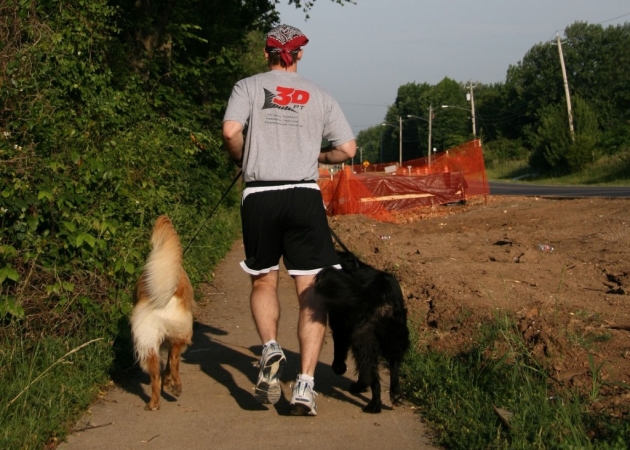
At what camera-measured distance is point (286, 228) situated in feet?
16.5

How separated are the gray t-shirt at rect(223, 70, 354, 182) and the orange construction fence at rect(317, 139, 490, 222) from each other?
646 inches

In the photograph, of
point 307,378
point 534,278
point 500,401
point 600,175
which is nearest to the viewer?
point 500,401

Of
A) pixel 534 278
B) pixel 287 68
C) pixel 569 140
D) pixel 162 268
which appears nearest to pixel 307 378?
pixel 162 268

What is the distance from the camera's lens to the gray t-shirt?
A: 4.96 metres

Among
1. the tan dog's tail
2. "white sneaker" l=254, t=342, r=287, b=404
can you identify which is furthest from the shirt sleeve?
"white sneaker" l=254, t=342, r=287, b=404

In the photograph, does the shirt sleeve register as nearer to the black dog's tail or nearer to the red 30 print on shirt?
the red 30 print on shirt

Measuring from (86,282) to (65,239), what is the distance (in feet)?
1.42

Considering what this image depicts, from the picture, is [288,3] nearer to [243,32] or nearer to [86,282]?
[243,32]

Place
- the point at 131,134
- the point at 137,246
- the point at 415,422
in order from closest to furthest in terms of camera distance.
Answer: the point at 415,422 → the point at 137,246 → the point at 131,134

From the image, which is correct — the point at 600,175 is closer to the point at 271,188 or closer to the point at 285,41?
the point at 285,41

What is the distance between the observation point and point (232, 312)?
861 centimetres

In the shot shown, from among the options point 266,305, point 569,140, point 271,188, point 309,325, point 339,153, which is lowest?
point 309,325

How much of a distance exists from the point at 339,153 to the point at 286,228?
2.04ft

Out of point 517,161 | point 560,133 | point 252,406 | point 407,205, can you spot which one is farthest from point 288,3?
point 517,161
